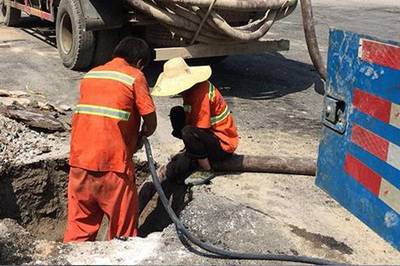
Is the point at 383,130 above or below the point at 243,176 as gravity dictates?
above

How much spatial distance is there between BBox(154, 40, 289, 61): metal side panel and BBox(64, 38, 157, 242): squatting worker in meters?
2.85

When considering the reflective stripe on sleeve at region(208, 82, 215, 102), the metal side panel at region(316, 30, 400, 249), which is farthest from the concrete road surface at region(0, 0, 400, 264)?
the reflective stripe on sleeve at region(208, 82, 215, 102)

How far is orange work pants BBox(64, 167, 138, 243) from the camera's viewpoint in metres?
4.06

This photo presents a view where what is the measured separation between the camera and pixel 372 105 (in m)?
3.57

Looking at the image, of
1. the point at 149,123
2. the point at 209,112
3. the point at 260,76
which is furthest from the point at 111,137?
the point at 260,76

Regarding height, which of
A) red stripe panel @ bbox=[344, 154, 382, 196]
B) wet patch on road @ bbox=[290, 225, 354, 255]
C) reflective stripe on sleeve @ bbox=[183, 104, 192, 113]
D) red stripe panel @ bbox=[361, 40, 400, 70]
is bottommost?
wet patch on road @ bbox=[290, 225, 354, 255]

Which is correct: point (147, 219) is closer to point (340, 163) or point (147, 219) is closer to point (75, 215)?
point (75, 215)

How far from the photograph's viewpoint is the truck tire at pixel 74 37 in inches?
310

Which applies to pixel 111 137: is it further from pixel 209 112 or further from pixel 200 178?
pixel 200 178

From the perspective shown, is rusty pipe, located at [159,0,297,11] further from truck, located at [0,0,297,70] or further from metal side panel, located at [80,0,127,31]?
metal side panel, located at [80,0,127,31]

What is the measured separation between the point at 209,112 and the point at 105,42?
12.8ft

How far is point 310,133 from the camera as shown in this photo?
6188 mm

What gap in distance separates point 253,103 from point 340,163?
3312 millimetres

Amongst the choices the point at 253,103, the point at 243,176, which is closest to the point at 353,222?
the point at 243,176
